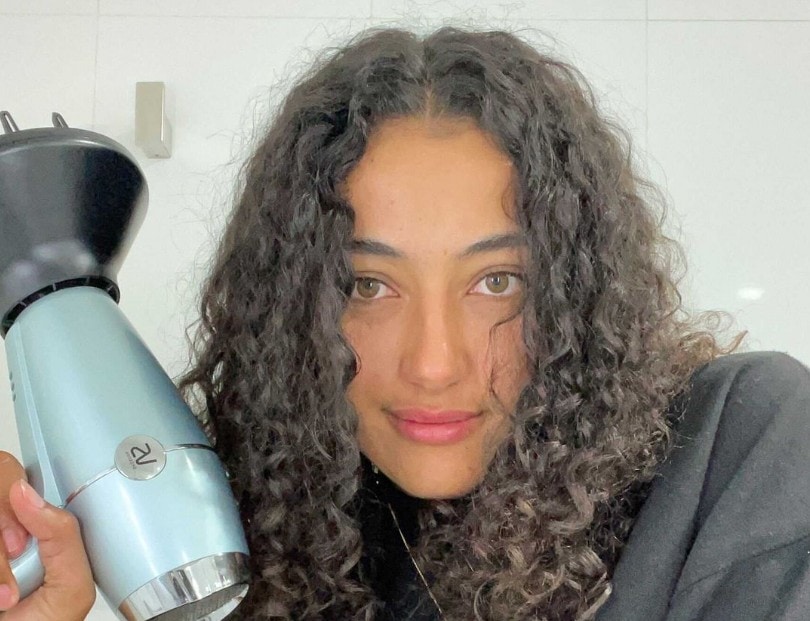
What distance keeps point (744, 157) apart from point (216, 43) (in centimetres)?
88

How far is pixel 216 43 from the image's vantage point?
1.34 m

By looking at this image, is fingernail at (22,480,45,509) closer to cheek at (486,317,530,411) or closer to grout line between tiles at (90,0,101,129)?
cheek at (486,317,530,411)

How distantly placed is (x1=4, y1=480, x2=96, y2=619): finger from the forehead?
0.33m

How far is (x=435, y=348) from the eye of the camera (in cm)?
68

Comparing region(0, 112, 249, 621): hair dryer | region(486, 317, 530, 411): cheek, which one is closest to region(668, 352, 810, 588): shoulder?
region(486, 317, 530, 411): cheek

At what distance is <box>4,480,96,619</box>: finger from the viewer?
1.89 feet

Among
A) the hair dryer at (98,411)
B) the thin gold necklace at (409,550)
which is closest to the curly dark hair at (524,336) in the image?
the thin gold necklace at (409,550)

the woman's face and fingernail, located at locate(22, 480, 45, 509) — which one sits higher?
the woman's face

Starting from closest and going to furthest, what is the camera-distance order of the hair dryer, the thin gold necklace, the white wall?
the hair dryer < the thin gold necklace < the white wall

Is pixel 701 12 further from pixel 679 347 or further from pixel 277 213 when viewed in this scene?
pixel 277 213

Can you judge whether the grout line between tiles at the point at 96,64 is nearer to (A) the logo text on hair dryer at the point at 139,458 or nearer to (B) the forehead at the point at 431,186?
(B) the forehead at the point at 431,186

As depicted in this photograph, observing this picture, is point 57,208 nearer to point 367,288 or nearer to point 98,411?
point 98,411

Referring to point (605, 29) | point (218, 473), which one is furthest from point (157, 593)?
point (605, 29)

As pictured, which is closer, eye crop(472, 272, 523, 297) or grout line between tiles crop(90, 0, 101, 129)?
eye crop(472, 272, 523, 297)
